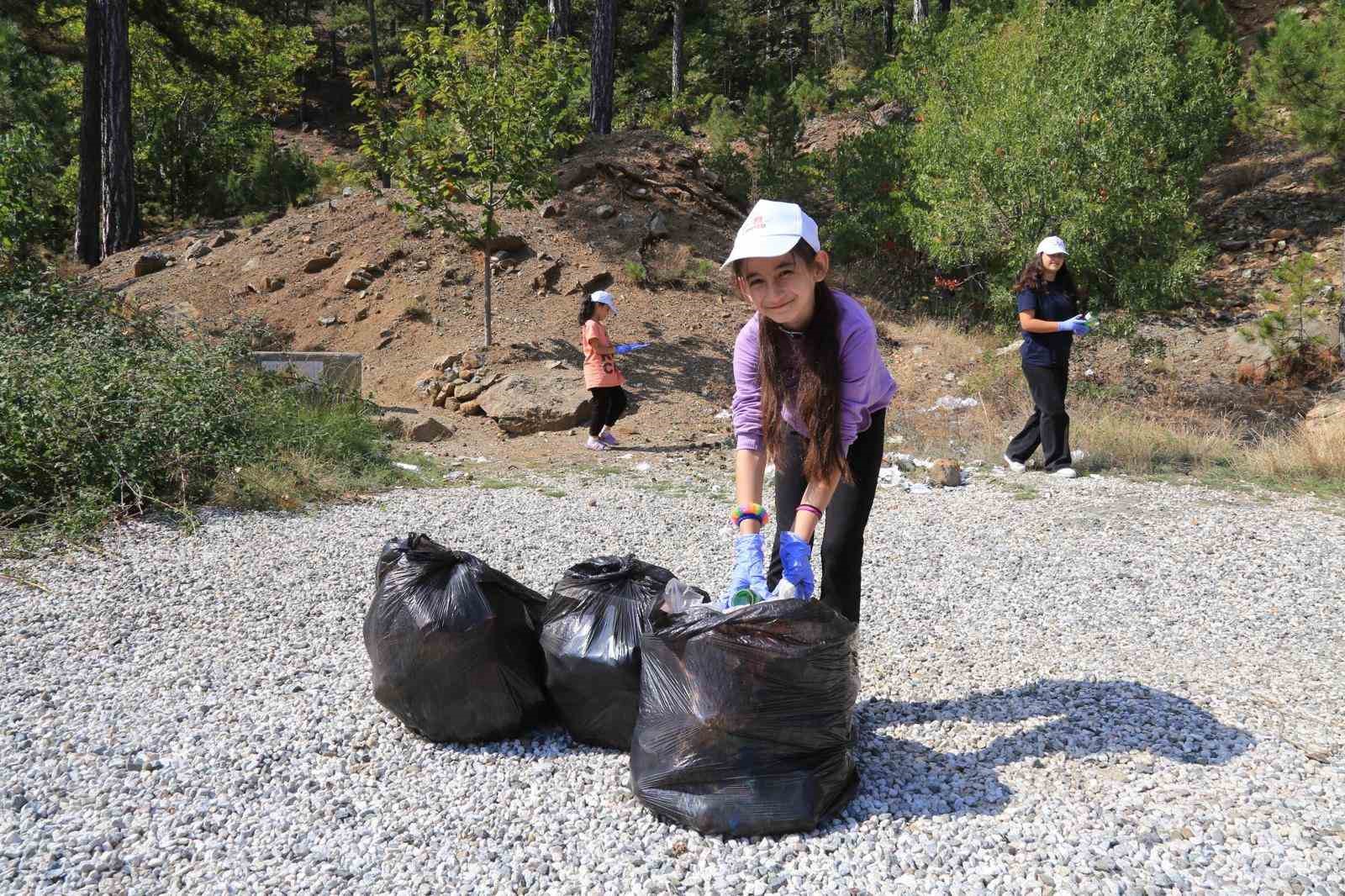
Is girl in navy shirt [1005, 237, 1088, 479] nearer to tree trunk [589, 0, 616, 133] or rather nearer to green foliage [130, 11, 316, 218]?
tree trunk [589, 0, 616, 133]

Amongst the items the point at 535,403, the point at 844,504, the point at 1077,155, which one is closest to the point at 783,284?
the point at 844,504

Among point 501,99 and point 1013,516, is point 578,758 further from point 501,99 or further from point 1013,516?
point 501,99

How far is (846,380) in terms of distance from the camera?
2578 millimetres

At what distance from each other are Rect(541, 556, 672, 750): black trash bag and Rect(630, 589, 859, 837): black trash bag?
30 cm

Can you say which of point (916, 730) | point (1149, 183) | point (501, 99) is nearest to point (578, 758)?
point (916, 730)

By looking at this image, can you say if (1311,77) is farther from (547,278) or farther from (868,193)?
(547,278)

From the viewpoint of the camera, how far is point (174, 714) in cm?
306

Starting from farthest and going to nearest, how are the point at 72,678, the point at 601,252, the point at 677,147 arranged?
1. the point at 677,147
2. the point at 601,252
3. the point at 72,678

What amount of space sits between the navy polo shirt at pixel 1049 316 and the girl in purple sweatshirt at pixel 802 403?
4470mm

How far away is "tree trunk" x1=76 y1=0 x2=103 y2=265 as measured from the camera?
50.8ft

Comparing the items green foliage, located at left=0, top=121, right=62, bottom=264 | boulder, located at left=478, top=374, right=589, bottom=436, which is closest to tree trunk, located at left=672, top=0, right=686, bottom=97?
boulder, located at left=478, top=374, right=589, bottom=436

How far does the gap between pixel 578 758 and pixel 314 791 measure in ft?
2.45

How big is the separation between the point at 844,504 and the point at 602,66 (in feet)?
46.3

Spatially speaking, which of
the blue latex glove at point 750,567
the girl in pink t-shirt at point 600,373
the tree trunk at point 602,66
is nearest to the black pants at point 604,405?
the girl in pink t-shirt at point 600,373
